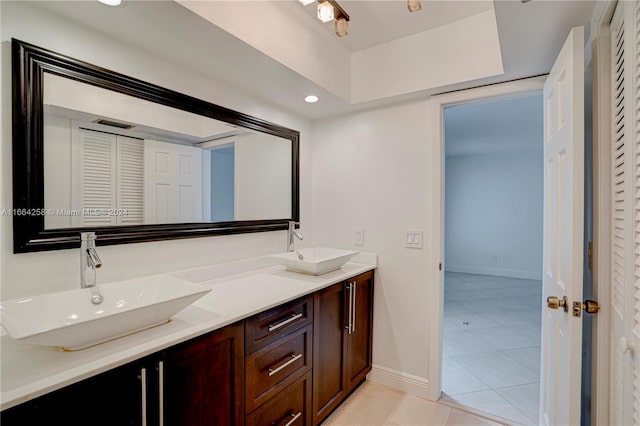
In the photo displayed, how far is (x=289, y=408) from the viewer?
1.55 meters

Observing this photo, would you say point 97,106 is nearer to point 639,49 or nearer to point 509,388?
point 639,49

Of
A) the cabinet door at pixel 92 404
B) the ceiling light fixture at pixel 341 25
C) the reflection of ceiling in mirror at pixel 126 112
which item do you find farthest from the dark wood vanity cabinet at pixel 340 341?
the ceiling light fixture at pixel 341 25

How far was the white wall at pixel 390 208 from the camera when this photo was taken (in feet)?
7.13

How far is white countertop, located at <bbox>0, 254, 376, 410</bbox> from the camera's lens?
797 millimetres

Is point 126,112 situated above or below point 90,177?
above

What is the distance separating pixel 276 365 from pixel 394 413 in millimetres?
1035

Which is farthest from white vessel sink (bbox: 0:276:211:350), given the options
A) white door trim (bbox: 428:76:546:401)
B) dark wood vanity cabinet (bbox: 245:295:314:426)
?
white door trim (bbox: 428:76:546:401)

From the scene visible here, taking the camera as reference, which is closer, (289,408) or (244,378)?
(244,378)

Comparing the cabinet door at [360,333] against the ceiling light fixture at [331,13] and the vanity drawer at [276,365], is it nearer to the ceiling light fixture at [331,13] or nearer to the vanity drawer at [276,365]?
the vanity drawer at [276,365]

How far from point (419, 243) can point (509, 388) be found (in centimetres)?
127

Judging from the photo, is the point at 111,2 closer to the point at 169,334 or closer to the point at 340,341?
the point at 169,334

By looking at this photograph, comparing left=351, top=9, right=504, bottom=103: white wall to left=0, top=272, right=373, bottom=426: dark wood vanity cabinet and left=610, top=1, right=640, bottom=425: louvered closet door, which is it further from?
left=0, top=272, right=373, bottom=426: dark wood vanity cabinet

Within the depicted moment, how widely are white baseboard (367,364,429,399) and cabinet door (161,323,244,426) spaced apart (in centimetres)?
135

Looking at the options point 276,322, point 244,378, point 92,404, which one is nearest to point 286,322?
point 276,322
